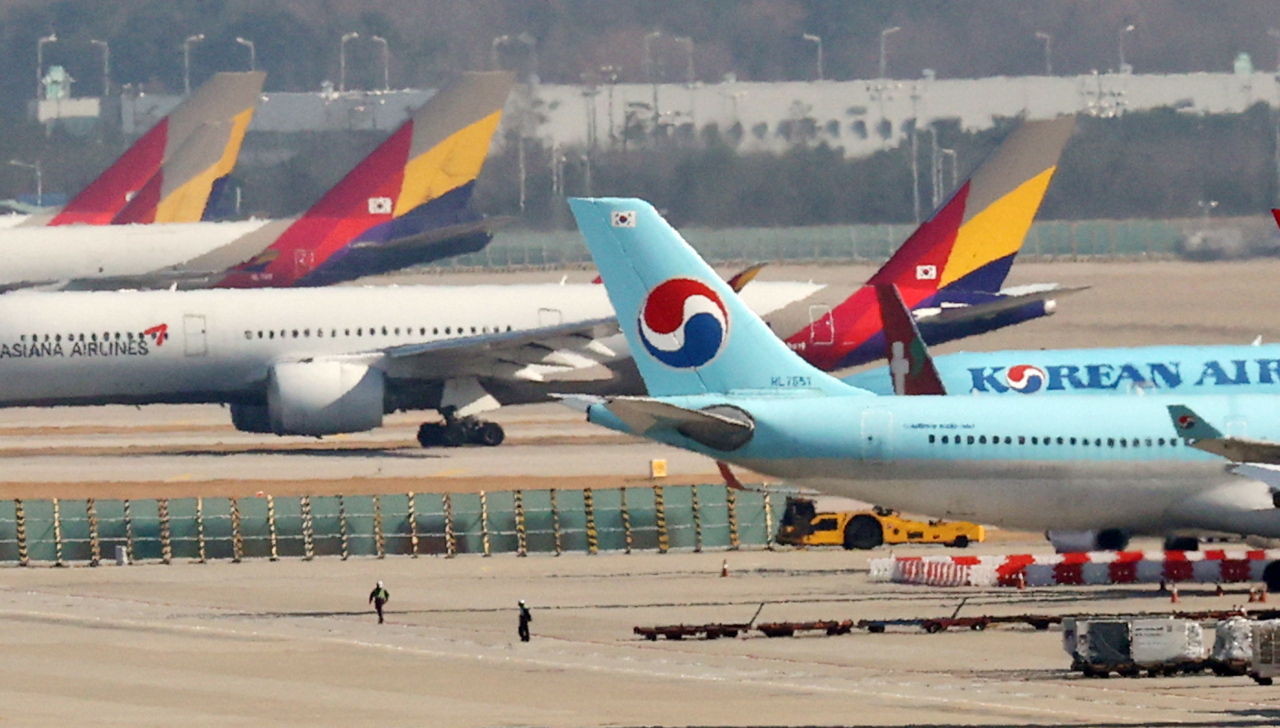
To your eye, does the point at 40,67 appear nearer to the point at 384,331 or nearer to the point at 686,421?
the point at 384,331

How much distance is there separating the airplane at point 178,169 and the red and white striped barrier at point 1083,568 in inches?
2639

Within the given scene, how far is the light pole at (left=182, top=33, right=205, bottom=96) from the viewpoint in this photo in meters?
151

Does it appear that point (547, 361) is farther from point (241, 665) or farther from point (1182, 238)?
point (1182, 238)

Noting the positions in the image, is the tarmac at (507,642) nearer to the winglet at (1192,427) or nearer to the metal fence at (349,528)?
the metal fence at (349,528)

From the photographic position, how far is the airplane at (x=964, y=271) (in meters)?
72.1

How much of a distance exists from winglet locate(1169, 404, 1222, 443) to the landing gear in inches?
1408

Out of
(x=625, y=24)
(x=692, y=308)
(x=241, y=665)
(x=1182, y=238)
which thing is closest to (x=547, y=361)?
(x=692, y=308)

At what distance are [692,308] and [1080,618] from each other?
1273cm

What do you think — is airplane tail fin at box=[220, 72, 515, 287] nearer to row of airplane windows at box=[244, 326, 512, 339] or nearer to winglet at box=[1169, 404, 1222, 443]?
row of airplane windows at box=[244, 326, 512, 339]

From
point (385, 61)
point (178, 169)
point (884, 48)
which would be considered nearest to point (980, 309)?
point (178, 169)

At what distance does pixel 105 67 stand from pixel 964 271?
3770 inches

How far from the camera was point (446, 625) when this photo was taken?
4334 centimetres

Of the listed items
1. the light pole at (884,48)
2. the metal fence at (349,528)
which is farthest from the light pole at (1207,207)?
the metal fence at (349,528)

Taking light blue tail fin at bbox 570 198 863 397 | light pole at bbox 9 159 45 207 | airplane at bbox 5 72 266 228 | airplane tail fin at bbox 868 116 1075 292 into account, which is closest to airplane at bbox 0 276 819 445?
airplane tail fin at bbox 868 116 1075 292
